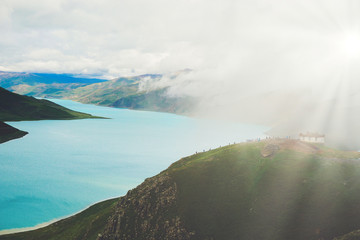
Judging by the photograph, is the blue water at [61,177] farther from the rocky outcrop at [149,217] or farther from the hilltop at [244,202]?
the rocky outcrop at [149,217]

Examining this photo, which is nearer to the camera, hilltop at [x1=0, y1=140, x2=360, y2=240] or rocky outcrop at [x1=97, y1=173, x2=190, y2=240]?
hilltop at [x1=0, y1=140, x2=360, y2=240]

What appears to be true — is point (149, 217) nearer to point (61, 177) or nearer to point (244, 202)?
point (244, 202)

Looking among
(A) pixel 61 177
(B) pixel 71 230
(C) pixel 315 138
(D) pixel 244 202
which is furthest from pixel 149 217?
(A) pixel 61 177

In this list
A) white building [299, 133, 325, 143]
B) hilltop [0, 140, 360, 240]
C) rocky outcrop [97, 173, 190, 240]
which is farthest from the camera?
white building [299, 133, 325, 143]

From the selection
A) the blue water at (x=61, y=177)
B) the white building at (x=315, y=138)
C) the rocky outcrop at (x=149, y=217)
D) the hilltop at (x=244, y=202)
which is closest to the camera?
the hilltop at (x=244, y=202)

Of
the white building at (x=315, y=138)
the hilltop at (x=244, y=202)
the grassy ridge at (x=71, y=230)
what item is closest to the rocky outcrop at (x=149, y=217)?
the hilltop at (x=244, y=202)

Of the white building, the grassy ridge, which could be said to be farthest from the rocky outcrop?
the white building

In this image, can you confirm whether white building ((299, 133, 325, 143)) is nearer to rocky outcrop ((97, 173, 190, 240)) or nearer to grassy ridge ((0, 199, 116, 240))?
rocky outcrop ((97, 173, 190, 240))

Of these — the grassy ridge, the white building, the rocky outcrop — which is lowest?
the grassy ridge

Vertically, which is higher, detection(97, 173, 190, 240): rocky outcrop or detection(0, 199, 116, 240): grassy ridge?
detection(97, 173, 190, 240): rocky outcrop
